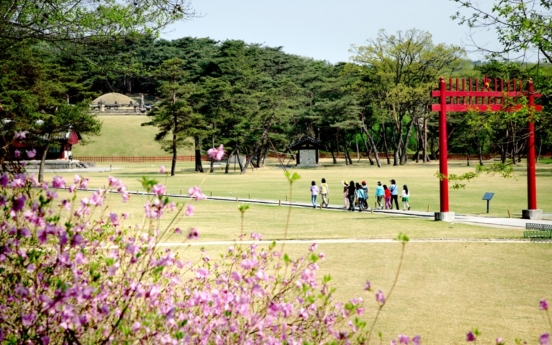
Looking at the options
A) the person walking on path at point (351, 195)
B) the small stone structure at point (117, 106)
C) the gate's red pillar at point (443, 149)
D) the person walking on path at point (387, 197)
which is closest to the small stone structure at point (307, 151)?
the small stone structure at point (117, 106)

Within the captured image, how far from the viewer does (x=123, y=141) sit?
95188 mm

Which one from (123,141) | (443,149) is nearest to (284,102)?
(123,141)

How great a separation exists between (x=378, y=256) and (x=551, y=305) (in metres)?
5.14

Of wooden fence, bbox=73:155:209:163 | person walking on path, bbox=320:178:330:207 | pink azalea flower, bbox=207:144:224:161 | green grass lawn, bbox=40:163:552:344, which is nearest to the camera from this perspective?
pink azalea flower, bbox=207:144:224:161

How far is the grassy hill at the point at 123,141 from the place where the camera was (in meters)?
91.6

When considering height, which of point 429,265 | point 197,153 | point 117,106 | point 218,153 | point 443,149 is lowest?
point 429,265

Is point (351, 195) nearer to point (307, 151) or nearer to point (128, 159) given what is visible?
point (307, 151)

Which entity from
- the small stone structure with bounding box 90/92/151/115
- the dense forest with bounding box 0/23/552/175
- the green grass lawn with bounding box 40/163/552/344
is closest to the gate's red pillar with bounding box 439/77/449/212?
the green grass lawn with bounding box 40/163/552/344

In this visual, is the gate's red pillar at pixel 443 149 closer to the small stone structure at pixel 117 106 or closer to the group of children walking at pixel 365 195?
the group of children walking at pixel 365 195

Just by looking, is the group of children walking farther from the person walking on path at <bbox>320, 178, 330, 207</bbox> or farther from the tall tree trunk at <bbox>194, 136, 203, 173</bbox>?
the tall tree trunk at <bbox>194, 136, 203, 173</bbox>

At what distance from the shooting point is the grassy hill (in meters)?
91.6

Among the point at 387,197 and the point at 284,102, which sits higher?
the point at 284,102


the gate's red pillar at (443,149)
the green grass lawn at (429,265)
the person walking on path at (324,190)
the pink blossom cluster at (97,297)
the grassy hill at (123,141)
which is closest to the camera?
the pink blossom cluster at (97,297)

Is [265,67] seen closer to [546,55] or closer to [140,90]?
[140,90]
